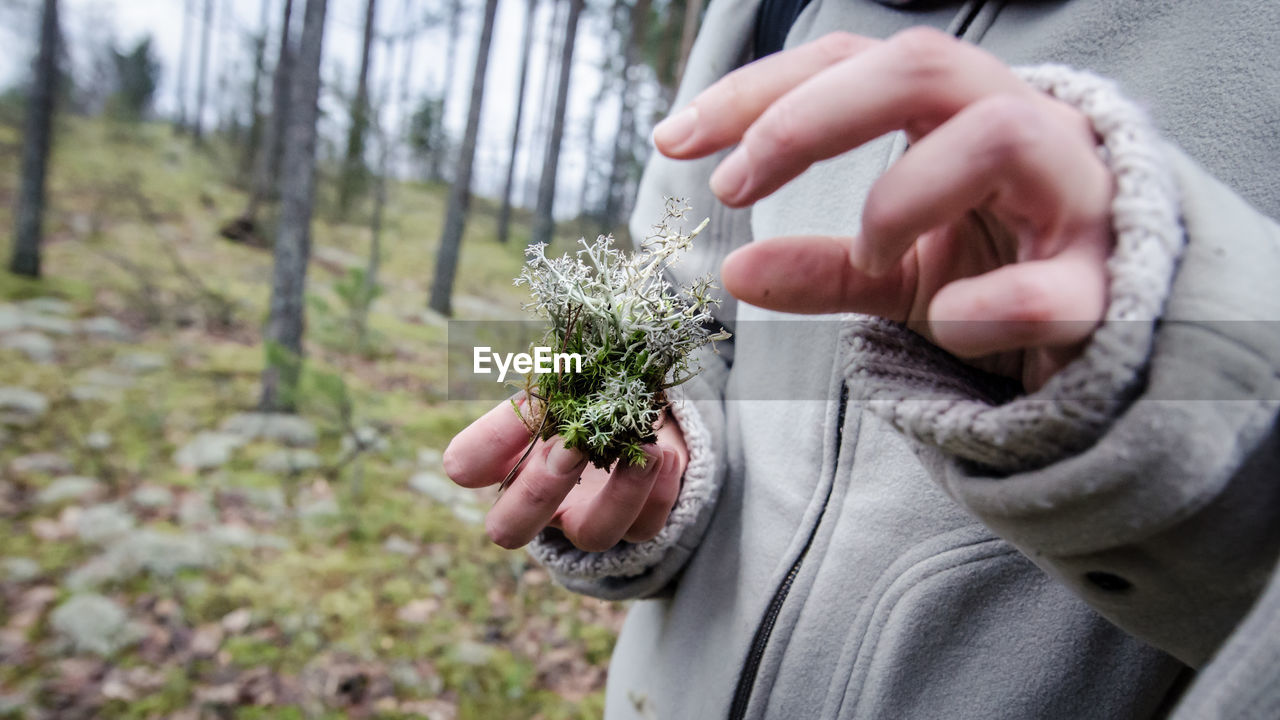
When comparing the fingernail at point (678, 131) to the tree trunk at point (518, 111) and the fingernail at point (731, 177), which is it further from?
the tree trunk at point (518, 111)

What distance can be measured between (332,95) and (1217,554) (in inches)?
338

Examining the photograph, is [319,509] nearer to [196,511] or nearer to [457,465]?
[196,511]

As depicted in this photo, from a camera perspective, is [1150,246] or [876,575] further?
[876,575]

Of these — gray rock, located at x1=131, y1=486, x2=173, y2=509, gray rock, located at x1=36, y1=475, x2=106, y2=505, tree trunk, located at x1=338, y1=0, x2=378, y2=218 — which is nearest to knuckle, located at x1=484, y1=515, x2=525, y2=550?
gray rock, located at x1=131, y1=486, x2=173, y2=509

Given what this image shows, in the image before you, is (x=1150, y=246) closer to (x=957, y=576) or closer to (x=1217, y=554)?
(x=1217, y=554)

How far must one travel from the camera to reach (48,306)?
7.05m

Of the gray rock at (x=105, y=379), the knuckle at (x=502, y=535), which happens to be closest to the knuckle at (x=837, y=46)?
the knuckle at (x=502, y=535)

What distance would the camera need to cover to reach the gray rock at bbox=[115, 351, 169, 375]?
6.05m

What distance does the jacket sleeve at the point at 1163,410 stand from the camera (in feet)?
1.64

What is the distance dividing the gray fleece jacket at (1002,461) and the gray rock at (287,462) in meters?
4.22

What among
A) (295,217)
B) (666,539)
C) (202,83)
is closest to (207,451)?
(295,217)

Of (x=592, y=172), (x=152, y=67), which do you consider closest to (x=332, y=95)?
(x=592, y=172)

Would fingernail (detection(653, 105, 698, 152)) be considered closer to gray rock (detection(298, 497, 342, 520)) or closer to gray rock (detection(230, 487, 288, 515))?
gray rock (detection(298, 497, 342, 520))

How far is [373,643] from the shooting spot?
10.8 feet
